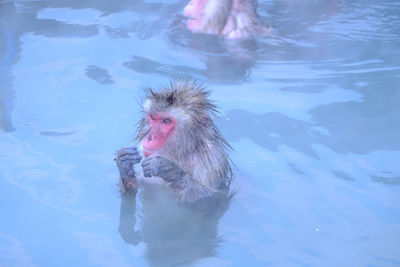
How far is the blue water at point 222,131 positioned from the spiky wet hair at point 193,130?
360 millimetres

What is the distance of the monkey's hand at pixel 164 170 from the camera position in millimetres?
3076

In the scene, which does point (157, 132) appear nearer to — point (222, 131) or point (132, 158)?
point (132, 158)

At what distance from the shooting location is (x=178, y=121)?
3.25 meters

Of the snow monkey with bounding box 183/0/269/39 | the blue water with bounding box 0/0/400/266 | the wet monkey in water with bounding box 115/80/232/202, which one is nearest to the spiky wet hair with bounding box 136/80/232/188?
the wet monkey in water with bounding box 115/80/232/202

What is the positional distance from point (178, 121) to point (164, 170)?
329 millimetres

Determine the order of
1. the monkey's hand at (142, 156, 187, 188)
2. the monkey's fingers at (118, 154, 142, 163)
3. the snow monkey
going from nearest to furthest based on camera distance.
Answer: the monkey's hand at (142, 156, 187, 188) < the monkey's fingers at (118, 154, 142, 163) < the snow monkey

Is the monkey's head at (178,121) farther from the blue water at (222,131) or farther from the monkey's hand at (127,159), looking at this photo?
the blue water at (222,131)

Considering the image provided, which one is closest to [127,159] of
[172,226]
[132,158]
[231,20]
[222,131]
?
[132,158]

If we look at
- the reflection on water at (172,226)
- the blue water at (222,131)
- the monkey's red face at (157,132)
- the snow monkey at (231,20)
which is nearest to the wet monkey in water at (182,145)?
the monkey's red face at (157,132)

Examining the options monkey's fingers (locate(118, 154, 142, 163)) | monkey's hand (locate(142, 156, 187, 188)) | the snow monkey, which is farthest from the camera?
the snow monkey

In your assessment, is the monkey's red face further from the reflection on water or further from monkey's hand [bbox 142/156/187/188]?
the reflection on water

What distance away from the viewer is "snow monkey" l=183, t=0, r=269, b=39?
20.0 ft

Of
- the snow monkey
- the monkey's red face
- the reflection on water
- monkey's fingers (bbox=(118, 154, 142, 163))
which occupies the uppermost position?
the monkey's red face

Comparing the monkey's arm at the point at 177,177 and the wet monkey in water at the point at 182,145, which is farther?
the wet monkey in water at the point at 182,145
